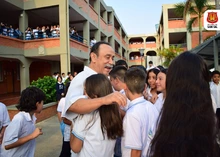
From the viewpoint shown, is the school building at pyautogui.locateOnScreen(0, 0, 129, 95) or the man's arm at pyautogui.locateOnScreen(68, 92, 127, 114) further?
the school building at pyautogui.locateOnScreen(0, 0, 129, 95)

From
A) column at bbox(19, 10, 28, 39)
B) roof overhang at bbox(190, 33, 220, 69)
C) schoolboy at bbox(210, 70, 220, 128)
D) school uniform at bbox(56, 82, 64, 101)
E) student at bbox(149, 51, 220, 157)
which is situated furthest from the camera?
column at bbox(19, 10, 28, 39)

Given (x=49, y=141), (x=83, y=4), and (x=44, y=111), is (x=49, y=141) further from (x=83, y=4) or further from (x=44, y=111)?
(x=83, y=4)

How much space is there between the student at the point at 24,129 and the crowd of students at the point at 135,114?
10 mm

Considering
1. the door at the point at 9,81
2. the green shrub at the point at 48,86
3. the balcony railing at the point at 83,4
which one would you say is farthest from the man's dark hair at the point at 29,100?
the door at the point at 9,81

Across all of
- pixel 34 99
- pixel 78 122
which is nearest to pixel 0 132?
pixel 34 99

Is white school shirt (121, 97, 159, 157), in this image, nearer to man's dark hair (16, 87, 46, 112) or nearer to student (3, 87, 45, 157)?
student (3, 87, 45, 157)

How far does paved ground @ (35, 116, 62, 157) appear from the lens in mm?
4986

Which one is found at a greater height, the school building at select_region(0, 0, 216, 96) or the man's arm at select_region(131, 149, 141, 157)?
the school building at select_region(0, 0, 216, 96)

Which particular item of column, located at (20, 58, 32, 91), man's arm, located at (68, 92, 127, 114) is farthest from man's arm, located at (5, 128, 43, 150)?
column, located at (20, 58, 32, 91)

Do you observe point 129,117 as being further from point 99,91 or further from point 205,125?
point 205,125

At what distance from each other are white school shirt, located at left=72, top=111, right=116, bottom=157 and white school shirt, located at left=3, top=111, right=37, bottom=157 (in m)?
0.88

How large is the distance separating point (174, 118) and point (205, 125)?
0.52 ft

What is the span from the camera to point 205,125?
1048 mm

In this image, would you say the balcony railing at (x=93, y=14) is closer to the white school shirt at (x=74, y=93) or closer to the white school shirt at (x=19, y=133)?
the white school shirt at (x=19, y=133)
